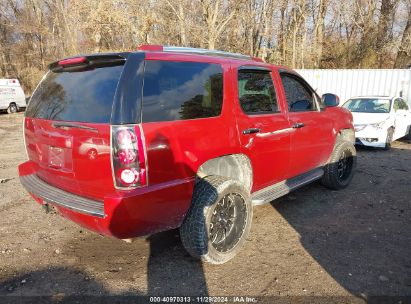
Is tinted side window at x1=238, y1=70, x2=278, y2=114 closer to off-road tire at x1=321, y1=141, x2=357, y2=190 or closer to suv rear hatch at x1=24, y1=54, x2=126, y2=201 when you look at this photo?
suv rear hatch at x1=24, y1=54, x2=126, y2=201

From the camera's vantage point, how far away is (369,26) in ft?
72.2

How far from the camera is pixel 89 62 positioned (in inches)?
122

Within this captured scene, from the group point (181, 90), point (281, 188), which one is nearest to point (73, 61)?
point (181, 90)

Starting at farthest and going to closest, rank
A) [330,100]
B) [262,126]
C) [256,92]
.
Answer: [330,100], [256,92], [262,126]

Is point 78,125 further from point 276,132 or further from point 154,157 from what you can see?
point 276,132

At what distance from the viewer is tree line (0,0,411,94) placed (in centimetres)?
1938

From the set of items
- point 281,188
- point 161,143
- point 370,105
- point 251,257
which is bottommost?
point 251,257

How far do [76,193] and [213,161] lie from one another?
1335 mm

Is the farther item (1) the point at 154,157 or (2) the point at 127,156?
(1) the point at 154,157

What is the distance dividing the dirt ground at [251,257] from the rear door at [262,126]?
819mm

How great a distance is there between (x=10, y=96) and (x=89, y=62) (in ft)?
70.3

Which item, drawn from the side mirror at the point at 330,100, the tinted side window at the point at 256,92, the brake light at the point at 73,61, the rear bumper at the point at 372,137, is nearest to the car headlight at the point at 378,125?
the rear bumper at the point at 372,137

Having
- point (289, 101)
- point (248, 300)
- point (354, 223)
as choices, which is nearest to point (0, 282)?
point (248, 300)

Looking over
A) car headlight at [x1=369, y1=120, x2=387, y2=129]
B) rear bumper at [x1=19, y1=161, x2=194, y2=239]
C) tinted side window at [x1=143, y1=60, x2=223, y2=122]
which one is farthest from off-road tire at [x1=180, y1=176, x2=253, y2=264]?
car headlight at [x1=369, y1=120, x2=387, y2=129]
